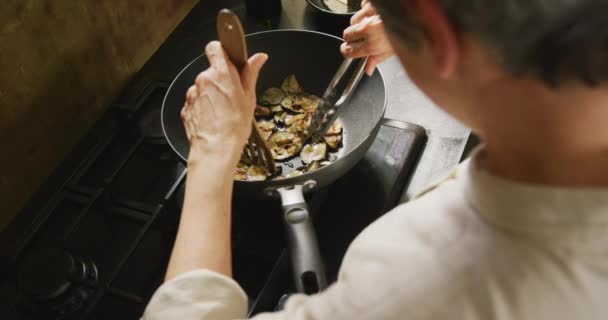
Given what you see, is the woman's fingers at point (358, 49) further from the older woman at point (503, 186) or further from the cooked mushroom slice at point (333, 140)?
the older woman at point (503, 186)

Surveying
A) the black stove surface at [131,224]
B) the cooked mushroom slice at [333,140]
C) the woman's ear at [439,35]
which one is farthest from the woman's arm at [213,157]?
the woman's ear at [439,35]

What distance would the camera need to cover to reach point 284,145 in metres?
0.93

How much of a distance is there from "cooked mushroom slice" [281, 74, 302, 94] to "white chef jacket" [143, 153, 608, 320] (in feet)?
1.95

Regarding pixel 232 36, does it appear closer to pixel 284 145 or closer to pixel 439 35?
pixel 284 145

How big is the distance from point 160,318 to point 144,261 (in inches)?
10.3

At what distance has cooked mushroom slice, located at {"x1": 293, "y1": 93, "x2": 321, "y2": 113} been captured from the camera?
1.00 meters

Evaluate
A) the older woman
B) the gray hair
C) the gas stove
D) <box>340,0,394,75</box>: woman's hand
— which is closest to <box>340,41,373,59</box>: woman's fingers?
<box>340,0,394,75</box>: woman's hand

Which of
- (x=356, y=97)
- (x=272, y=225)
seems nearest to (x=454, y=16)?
(x=272, y=225)

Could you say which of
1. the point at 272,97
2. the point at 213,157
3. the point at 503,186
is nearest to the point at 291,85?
the point at 272,97

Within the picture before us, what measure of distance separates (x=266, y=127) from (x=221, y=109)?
0.91 feet

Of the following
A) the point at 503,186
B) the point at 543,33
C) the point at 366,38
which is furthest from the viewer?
the point at 366,38

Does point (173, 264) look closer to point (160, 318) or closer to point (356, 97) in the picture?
point (160, 318)

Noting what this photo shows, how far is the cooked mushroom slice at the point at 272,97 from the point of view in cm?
101

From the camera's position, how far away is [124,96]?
1.02 meters
